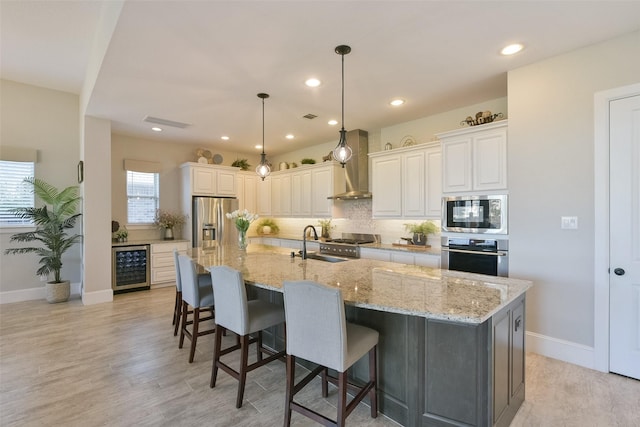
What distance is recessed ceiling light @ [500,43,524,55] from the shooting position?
8.41ft

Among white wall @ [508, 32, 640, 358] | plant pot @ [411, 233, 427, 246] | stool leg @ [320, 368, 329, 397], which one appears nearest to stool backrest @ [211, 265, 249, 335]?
stool leg @ [320, 368, 329, 397]

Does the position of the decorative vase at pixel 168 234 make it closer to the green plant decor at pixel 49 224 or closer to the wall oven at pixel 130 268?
the wall oven at pixel 130 268

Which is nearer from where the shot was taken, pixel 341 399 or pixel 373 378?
pixel 341 399

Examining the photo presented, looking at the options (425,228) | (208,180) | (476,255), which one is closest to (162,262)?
(208,180)

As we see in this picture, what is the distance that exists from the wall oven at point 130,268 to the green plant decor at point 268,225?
2467 mm

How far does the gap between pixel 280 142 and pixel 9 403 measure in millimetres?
5073

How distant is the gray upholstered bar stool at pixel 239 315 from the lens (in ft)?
7.02

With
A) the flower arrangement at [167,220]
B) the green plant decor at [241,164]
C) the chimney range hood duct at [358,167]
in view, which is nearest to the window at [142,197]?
the flower arrangement at [167,220]

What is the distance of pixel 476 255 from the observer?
332 cm

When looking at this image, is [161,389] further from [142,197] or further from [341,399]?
[142,197]

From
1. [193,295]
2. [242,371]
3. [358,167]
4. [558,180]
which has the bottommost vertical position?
[242,371]

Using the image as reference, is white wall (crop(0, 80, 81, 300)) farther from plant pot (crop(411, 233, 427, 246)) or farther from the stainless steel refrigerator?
plant pot (crop(411, 233, 427, 246))

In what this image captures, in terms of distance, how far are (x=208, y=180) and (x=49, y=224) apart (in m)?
2.56

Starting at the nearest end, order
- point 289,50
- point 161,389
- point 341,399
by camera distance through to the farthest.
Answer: point 341,399 < point 161,389 < point 289,50
